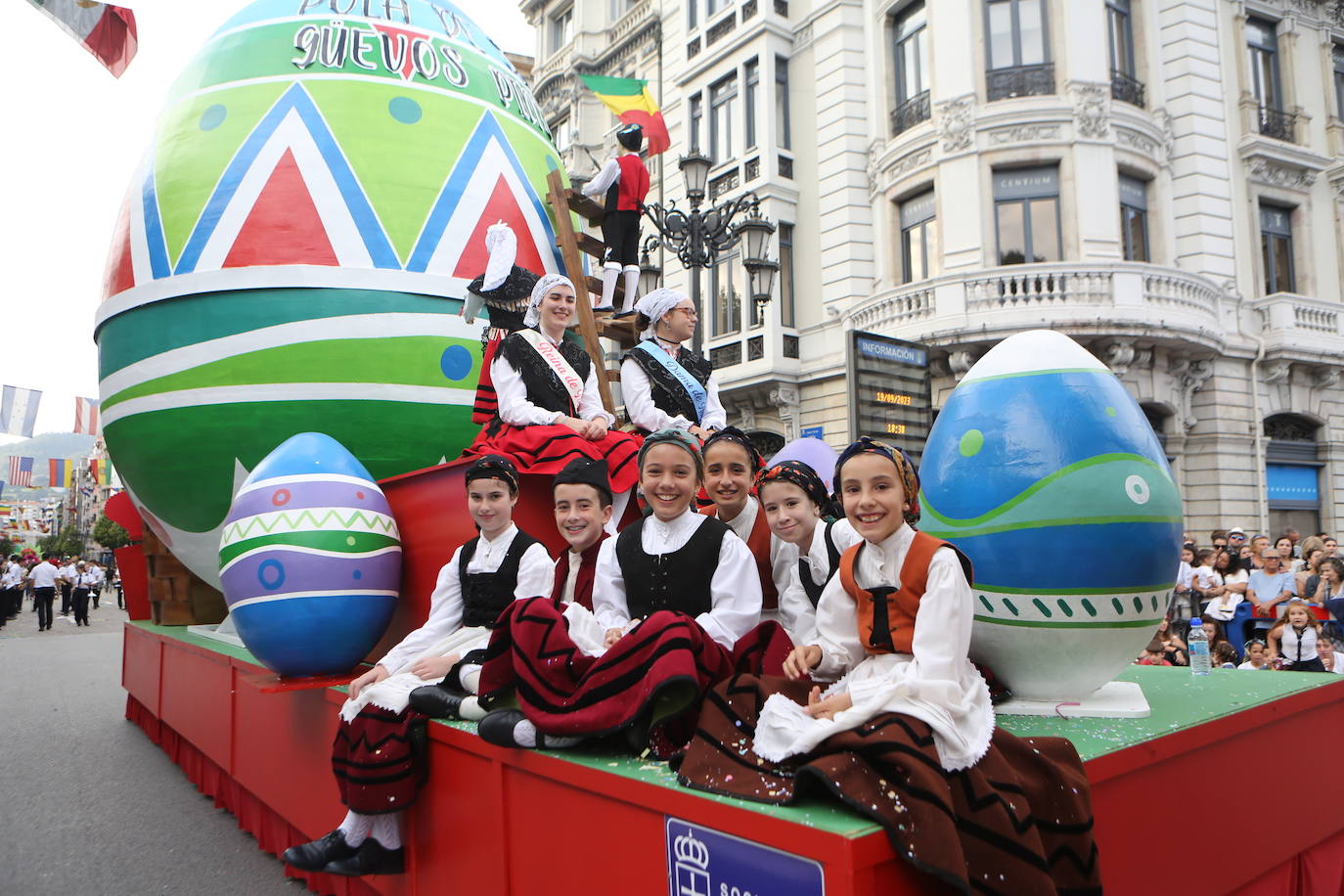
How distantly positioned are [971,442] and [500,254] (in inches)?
105

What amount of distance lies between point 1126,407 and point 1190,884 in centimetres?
145

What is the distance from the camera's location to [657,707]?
7.61 ft

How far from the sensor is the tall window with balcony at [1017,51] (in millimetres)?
13852

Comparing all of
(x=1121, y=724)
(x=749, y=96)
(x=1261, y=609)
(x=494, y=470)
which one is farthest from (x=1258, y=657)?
(x=749, y=96)

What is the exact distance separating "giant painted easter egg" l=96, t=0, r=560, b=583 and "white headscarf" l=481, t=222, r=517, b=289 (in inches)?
8.8

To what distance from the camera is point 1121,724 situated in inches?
103

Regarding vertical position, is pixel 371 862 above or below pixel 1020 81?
below

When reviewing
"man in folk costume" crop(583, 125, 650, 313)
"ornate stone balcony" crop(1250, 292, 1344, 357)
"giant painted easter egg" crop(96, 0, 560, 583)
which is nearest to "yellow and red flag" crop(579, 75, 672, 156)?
"man in folk costume" crop(583, 125, 650, 313)

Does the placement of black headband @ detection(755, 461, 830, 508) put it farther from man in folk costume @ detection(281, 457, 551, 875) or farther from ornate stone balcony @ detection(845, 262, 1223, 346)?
ornate stone balcony @ detection(845, 262, 1223, 346)

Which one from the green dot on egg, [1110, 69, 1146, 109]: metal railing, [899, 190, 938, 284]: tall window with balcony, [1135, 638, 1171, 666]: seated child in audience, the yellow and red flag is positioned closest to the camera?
the green dot on egg

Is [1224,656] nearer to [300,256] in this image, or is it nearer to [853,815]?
[853,815]

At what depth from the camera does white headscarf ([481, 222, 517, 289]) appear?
14.9 feet

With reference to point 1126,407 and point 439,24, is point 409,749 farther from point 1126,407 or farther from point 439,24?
point 439,24

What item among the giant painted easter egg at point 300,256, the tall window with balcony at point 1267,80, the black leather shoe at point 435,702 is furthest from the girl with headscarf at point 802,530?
the tall window with balcony at point 1267,80
